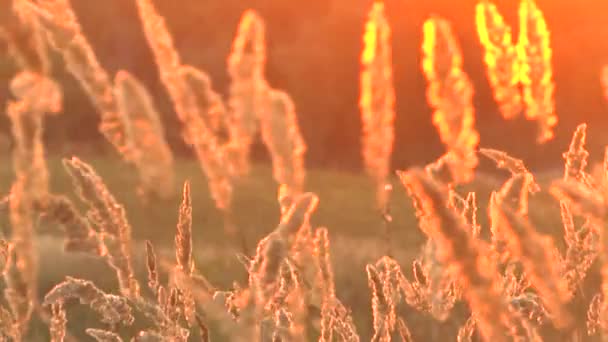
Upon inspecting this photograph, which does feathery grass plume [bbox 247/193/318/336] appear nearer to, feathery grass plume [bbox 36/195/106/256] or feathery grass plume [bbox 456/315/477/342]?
feathery grass plume [bbox 36/195/106/256]

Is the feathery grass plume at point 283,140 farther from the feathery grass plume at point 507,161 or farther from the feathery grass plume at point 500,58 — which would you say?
the feathery grass plume at point 507,161

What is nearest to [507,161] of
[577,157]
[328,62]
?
[577,157]

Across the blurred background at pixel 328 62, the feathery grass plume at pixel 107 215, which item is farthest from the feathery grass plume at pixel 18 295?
the blurred background at pixel 328 62

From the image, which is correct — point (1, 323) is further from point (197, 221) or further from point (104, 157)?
point (104, 157)

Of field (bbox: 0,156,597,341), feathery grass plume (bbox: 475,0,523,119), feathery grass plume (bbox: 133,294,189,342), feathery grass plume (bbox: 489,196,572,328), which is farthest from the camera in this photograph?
field (bbox: 0,156,597,341)

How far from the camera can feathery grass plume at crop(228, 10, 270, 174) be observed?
106 centimetres

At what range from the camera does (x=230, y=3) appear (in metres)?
13.6

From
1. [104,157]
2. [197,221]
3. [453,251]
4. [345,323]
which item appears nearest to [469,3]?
[197,221]

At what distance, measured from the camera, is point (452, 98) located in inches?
43.5

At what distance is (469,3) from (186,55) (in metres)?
5.13

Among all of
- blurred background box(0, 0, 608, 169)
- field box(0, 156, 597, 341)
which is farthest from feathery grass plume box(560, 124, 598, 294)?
blurred background box(0, 0, 608, 169)

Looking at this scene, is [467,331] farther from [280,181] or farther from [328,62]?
[328,62]

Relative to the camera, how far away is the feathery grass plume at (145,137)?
998 mm

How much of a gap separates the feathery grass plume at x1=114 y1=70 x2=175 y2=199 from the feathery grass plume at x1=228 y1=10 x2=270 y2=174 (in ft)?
→ 0.26
